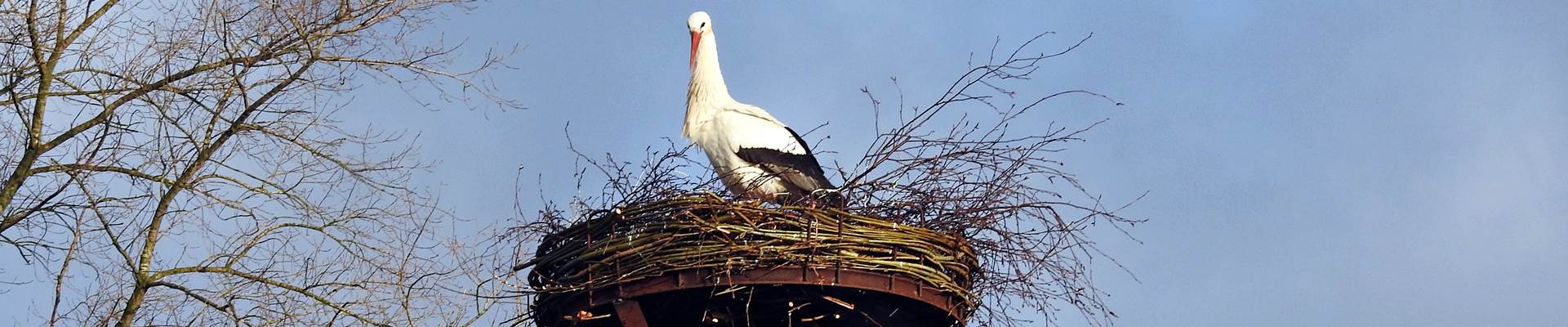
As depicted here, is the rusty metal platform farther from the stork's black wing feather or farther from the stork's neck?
the stork's neck

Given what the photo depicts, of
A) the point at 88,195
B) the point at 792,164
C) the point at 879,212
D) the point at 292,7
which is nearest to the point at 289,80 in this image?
the point at 292,7

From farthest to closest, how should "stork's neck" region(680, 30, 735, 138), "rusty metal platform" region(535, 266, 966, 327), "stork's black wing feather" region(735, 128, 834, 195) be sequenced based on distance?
"stork's neck" region(680, 30, 735, 138), "stork's black wing feather" region(735, 128, 834, 195), "rusty metal platform" region(535, 266, 966, 327)

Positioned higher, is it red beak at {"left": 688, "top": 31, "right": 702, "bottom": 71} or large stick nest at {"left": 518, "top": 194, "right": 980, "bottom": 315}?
red beak at {"left": 688, "top": 31, "right": 702, "bottom": 71}

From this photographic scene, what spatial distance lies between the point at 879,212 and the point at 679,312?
83 cm

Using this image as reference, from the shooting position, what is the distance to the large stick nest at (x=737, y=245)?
604 cm

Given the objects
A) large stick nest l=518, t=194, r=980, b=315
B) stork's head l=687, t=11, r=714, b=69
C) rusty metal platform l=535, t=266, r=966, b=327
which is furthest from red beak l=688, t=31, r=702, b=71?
rusty metal platform l=535, t=266, r=966, b=327

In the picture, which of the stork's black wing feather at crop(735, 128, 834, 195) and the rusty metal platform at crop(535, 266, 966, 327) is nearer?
the rusty metal platform at crop(535, 266, 966, 327)

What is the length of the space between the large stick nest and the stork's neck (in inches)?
80.4

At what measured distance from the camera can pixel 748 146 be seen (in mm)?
8086

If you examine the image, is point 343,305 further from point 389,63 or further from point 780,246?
point 780,246

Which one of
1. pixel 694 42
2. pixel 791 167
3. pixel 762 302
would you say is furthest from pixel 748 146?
pixel 762 302

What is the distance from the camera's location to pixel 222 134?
7805 mm

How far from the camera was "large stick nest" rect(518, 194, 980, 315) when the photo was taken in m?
6.04

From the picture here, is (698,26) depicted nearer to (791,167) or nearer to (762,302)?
(791,167)
